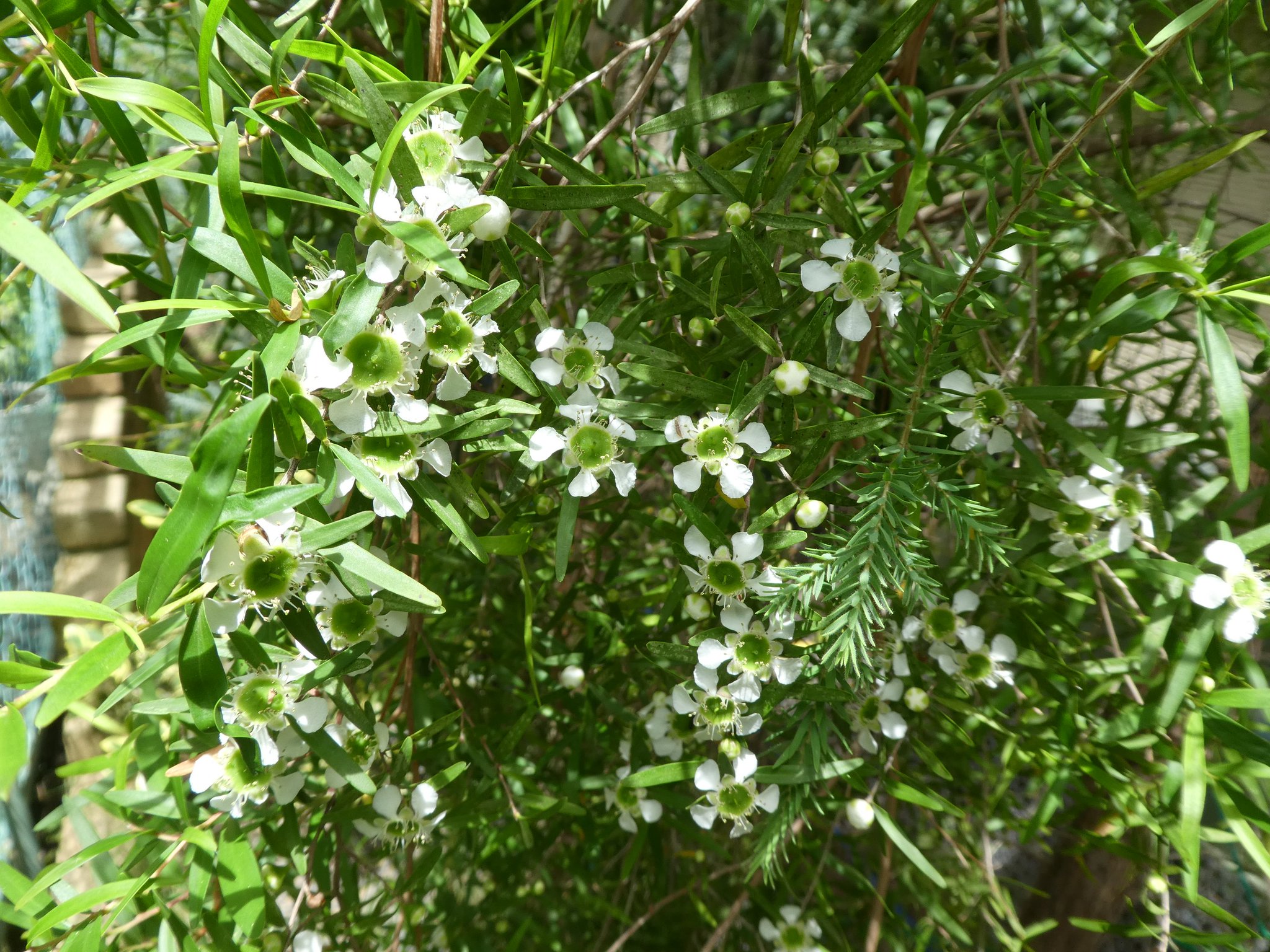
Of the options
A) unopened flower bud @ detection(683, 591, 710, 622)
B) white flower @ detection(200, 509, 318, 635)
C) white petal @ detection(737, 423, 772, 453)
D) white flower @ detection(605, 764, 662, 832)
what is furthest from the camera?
white flower @ detection(605, 764, 662, 832)

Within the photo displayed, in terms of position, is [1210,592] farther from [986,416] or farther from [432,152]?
[432,152]

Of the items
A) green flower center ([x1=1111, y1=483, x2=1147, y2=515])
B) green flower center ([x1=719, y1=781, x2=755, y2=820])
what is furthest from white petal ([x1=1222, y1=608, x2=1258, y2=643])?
green flower center ([x1=719, y1=781, x2=755, y2=820])

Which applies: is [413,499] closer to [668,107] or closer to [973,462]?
[973,462]

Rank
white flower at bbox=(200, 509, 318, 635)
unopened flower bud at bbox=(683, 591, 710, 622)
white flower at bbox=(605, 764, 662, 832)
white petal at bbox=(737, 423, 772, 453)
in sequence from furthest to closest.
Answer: white flower at bbox=(605, 764, 662, 832)
unopened flower bud at bbox=(683, 591, 710, 622)
white petal at bbox=(737, 423, 772, 453)
white flower at bbox=(200, 509, 318, 635)

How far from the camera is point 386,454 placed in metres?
0.54

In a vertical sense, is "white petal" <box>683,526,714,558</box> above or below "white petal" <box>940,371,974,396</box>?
below

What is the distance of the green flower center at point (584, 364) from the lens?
61 cm

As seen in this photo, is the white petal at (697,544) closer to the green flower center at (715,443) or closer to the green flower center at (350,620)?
the green flower center at (715,443)

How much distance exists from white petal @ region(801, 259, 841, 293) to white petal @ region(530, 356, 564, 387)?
198 mm

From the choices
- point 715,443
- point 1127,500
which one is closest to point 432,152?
point 715,443

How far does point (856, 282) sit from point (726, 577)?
0.26 meters

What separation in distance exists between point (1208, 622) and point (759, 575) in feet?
1.19

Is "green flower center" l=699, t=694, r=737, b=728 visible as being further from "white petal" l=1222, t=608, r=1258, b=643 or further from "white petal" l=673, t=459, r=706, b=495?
"white petal" l=1222, t=608, r=1258, b=643

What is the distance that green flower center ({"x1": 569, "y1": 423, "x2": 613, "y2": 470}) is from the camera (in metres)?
0.61
